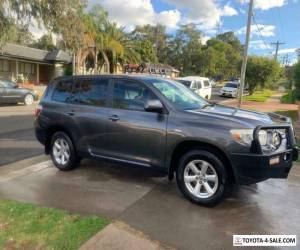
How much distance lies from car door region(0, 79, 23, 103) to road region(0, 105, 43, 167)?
4.53 metres

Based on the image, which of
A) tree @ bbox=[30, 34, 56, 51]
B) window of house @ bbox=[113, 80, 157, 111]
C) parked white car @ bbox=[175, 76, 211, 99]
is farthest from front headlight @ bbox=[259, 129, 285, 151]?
parked white car @ bbox=[175, 76, 211, 99]

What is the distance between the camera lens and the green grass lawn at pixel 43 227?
12.0ft

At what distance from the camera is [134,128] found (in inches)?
205

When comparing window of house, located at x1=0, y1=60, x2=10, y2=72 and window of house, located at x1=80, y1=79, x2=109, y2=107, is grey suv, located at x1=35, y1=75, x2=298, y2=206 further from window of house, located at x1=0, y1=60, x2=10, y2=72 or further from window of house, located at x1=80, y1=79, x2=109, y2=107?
window of house, located at x1=0, y1=60, x2=10, y2=72

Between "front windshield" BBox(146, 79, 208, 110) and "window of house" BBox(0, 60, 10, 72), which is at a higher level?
"window of house" BBox(0, 60, 10, 72)

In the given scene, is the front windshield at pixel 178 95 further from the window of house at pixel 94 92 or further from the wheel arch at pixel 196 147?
the window of house at pixel 94 92

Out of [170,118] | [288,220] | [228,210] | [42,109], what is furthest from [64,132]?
[288,220]

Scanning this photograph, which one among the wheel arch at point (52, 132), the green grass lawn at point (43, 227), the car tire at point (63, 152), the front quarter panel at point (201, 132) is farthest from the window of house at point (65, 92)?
the green grass lawn at point (43, 227)

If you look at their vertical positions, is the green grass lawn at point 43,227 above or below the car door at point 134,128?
below

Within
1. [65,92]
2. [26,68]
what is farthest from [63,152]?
[26,68]

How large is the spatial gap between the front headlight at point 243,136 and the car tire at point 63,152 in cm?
313

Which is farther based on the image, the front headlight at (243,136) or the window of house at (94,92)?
the window of house at (94,92)

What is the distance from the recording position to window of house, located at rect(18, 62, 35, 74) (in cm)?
3107

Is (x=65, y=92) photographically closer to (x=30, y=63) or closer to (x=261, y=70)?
(x=30, y=63)
